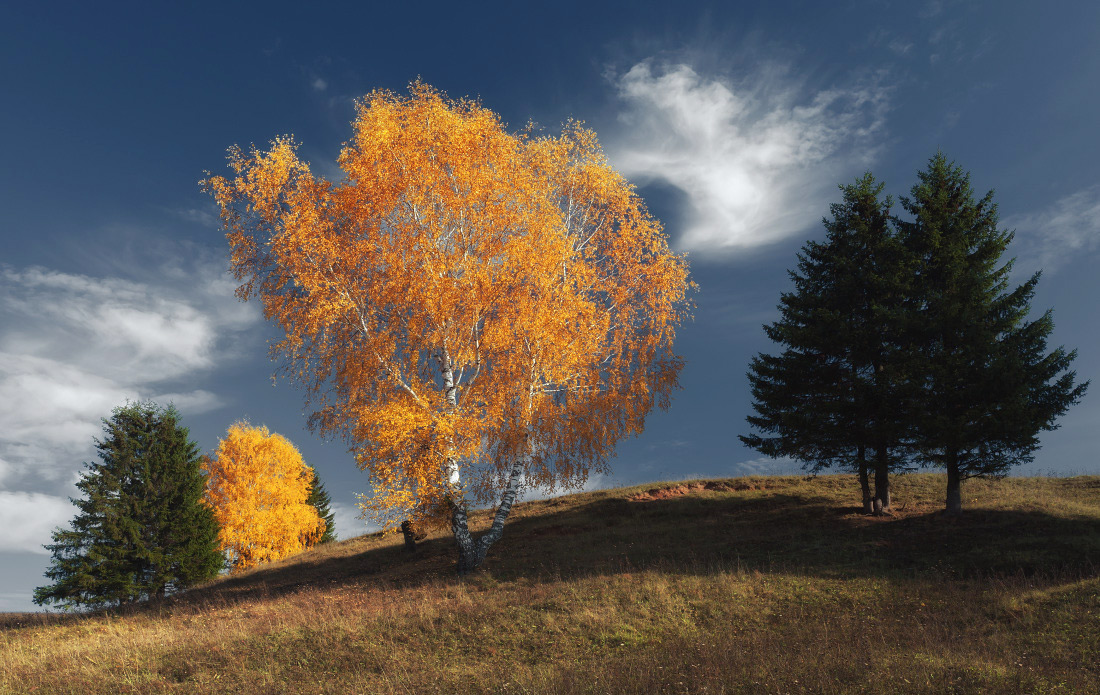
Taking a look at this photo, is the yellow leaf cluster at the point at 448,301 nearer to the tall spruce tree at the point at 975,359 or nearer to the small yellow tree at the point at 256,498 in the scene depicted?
the tall spruce tree at the point at 975,359

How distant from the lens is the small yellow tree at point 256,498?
35.2m

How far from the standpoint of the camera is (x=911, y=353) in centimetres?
1947

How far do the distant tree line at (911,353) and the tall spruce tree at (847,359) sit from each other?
Answer: 1.8 inches

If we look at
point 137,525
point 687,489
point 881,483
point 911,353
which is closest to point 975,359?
point 911,353

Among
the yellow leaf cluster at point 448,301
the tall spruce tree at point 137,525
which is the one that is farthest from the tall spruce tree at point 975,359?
the tall spruce tree at point 137,525

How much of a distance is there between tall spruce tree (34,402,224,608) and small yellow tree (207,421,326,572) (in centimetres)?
464

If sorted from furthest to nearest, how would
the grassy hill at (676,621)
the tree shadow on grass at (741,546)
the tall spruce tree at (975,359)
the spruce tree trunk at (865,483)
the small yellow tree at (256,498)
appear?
the small yellow tree at (256,498) < the spruce tree trunk at (865,483) < the tall spruce tree at (975,359) < the tree shadow on grass at (741,546) < the grassy hill at (676,621)

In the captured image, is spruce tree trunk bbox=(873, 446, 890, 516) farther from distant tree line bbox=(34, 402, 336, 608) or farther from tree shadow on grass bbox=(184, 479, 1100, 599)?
distant tree line bbox=(34, 402, 336, 608)

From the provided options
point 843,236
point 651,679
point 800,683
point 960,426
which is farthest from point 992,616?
point 843,236

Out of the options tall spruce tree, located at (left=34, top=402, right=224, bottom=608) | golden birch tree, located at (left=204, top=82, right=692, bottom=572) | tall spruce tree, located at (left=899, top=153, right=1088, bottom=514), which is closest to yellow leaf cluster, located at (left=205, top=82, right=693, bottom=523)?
golden birch tree, located at (left=204, top=82, right=692, bottom=572)

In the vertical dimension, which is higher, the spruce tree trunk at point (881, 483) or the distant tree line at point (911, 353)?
the distant tree line at point (911, 353)

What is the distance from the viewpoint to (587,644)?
1041cm

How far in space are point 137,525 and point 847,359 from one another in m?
30.2

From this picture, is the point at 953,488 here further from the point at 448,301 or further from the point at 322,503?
the point at 322,503
